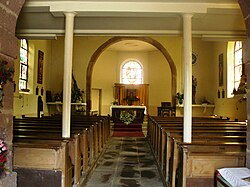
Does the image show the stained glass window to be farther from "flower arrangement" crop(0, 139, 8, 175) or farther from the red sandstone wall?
"flower arrangement" crop(0, 139, 8, 175)

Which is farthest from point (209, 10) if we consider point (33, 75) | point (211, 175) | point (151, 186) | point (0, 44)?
point (33, 75)

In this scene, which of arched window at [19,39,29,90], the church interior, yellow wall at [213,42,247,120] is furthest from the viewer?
arched window at [19,39,29,90]

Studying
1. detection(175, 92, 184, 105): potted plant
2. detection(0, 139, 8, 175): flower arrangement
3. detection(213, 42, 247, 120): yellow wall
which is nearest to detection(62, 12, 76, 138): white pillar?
detection(0, 139, 8, 175): flower arrangement

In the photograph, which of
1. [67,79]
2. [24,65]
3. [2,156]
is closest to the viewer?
[2,156]

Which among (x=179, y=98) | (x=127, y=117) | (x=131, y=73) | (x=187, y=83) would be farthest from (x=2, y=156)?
(x=131, y=73)

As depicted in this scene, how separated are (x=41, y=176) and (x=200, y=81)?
37.4ft

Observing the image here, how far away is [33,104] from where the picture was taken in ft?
36.4

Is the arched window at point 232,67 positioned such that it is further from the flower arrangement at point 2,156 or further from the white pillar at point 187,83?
the flower arrangement at point 2,156

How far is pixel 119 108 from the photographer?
12297mm

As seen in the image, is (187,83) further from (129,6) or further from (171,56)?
(171,56)

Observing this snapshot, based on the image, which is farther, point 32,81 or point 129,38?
point 129,38

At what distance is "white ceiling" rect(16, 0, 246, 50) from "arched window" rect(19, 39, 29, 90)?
15.6ft

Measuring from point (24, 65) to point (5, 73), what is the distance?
8.87m

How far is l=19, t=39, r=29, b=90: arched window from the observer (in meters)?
10.3
